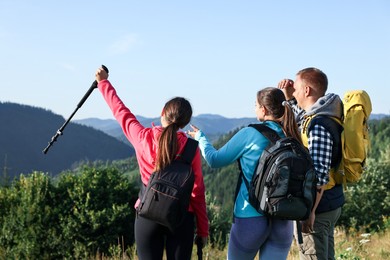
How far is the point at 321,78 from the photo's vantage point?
3.46 m

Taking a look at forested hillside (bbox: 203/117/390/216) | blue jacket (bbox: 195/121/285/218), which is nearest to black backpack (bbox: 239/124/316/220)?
blue jacket (bbox: 195/121/285/218)

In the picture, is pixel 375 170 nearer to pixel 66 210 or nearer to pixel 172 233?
pixel 66 210

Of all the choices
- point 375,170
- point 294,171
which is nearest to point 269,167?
point 294,171

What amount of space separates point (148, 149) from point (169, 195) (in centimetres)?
33

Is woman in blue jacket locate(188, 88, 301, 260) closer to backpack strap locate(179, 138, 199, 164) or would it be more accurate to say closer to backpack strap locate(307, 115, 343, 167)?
backpack strap locate(179, 138, 199, 164)

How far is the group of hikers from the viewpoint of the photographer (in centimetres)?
309

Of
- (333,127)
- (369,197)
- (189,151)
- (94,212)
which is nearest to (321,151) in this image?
(333,127)

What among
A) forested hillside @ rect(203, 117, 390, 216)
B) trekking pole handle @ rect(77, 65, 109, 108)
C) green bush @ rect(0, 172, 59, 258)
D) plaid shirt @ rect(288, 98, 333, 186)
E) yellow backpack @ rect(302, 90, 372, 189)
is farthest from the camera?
forested hillside @ rect(203, 117, 390, 216)

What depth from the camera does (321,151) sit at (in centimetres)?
325

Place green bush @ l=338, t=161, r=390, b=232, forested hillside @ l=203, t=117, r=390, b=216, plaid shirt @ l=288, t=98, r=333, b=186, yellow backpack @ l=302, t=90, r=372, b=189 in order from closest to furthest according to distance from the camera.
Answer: plaid shirt @ l=288, t=98, r=333, b=186, yellow backpack @ l=302, t=90, r=372, b=189, green bush @ l=338, t=161, r=390, b=232, forested hillside @ l=203, t=117, r=390, b=216

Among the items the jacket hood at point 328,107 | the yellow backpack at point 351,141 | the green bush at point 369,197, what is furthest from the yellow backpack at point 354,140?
the green bush at point 369,197

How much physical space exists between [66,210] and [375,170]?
16421 mm

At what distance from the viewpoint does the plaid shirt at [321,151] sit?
3246 mm

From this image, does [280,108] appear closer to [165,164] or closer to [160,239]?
[165,164]
